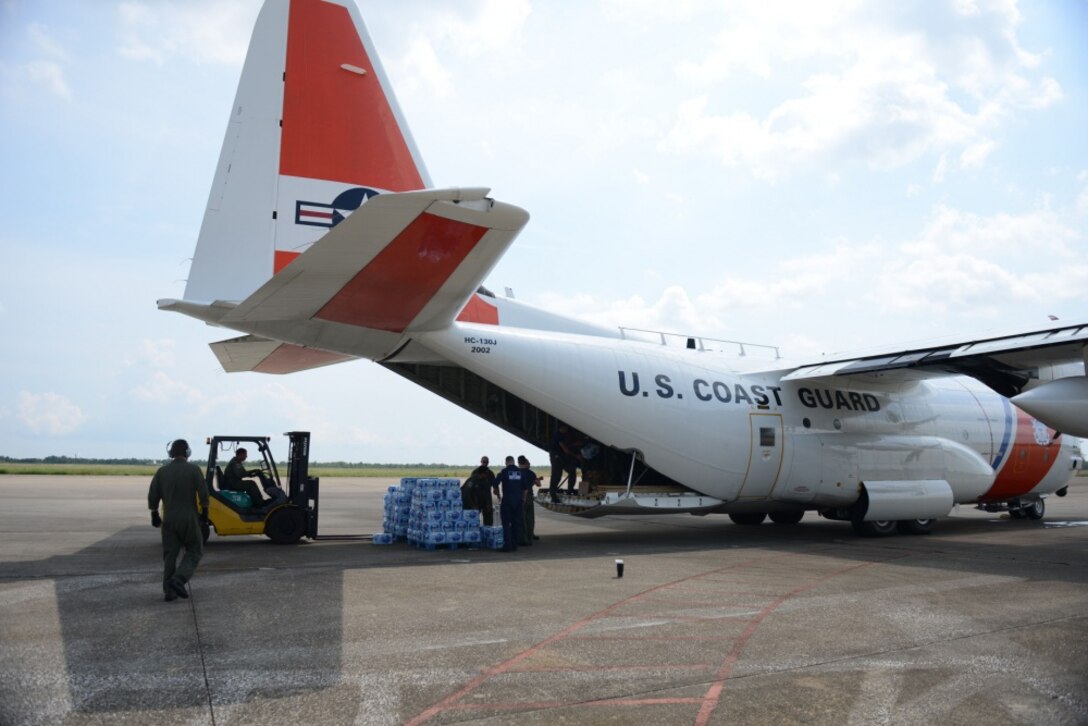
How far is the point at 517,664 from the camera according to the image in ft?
18.8

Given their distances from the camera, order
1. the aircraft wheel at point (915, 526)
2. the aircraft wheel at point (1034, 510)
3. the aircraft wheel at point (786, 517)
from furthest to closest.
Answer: the aircraft wheel at point (1034, 510) → the aircraft wheel at point (786, 517) → the aircraft wheel at point (915, 526)

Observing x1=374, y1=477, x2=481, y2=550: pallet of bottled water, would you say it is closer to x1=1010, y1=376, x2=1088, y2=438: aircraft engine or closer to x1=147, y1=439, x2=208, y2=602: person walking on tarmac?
x1=147, y1=439, x2=208, y2=602: person walking on tarmac

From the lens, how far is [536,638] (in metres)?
6.58

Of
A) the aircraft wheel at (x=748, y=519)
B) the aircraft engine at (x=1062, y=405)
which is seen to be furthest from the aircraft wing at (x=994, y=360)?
the aircraft wheel at (x=748, y=519)

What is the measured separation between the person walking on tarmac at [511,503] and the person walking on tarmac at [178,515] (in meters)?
5.45

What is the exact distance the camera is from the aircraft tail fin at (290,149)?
11.1m

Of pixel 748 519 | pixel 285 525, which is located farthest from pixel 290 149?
pixel 748 519

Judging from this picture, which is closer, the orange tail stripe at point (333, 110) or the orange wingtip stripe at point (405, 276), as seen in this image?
the orange wingtip stripe at point (405, 276)

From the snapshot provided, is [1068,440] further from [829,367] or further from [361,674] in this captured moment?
[361,674]

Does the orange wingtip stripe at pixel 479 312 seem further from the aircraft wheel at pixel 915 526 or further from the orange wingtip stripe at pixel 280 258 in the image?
the aircraft wheel at pixel 915 526

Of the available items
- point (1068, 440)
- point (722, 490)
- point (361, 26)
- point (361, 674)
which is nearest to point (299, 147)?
point (361, 26)

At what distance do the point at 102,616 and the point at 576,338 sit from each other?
8.77m

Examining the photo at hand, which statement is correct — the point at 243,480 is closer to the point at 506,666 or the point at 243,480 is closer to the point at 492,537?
the point at 492,537

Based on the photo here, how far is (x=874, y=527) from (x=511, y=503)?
313 inches
